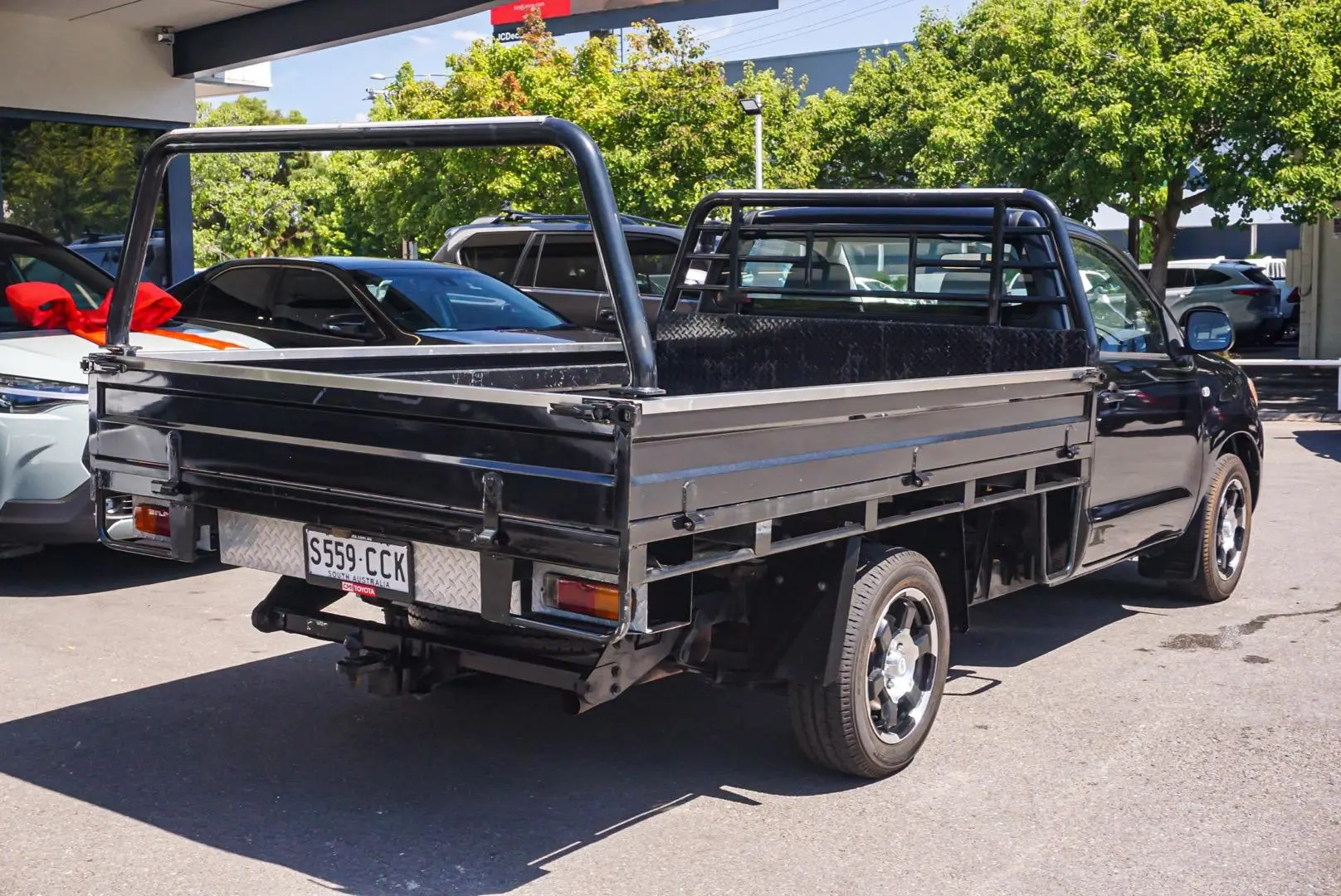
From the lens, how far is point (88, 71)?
14266mm

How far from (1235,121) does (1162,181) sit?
108cm

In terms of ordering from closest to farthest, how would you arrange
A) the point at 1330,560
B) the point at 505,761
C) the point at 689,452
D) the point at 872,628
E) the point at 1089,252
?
the point at 689,452, the point at 872,628, the point at 505,761, the point at 1089,252, the point at 1330,560

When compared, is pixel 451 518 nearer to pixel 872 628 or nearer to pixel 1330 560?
pixel 872 628

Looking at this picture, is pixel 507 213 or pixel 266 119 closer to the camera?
pixel 507 213

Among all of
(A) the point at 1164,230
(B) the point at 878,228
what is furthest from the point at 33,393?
(A) the point at 1164,230

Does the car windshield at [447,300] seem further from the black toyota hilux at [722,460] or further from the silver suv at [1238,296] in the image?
the silver suv at [1238,296]

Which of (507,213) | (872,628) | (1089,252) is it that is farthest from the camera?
(507,213)

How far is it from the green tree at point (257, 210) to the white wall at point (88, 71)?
27.2 metres

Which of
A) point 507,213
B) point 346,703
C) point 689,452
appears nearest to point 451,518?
point 689,452

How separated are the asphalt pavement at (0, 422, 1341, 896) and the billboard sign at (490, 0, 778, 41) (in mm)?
40747

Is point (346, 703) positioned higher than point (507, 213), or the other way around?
point (507, 213)

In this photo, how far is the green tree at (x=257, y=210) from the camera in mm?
43438

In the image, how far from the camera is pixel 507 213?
15.5 meters

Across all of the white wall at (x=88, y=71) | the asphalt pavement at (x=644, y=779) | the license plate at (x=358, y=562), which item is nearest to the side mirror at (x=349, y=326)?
the asphalt pavement at (x=644, y=779)
